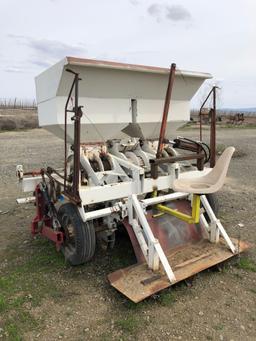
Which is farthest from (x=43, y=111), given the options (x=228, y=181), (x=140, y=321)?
(x=228, y=181)

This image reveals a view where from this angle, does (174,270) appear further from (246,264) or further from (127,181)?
(127,181)

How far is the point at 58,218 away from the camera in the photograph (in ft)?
12.0

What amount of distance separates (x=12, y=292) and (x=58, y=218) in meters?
0.87

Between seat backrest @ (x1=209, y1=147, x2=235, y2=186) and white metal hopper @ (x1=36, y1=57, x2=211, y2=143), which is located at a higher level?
white metal hopper @ (x1=36, y1=57, x2=211, y2=143)

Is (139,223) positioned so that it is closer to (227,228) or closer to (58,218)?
(58,218)

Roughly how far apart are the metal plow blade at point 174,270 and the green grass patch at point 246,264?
13cm

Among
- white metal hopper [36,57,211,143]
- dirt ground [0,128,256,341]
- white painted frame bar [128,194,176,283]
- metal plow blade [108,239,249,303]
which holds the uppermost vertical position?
white metal hopper [36,57,211,143]

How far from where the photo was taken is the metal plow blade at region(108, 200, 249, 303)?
9.30 feet

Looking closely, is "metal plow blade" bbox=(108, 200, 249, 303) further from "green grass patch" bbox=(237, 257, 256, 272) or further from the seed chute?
"green grass patch" bbox=(237, 257, 256, 272)

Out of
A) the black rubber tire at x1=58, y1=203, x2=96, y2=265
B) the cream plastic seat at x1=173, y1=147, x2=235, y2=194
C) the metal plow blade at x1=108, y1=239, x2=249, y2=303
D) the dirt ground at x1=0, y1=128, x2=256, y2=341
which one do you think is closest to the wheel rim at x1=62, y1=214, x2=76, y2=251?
the black rubber tire at x1=58, y1=203, x2=96, y2=265

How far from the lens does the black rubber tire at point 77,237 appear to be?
10.8ft

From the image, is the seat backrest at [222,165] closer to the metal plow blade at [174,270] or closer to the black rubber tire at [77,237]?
the metal plow blade at [174,270]

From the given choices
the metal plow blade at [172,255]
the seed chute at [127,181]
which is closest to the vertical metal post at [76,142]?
the seed chute at [127,181]

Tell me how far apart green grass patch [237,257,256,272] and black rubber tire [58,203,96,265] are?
151 centimetres
